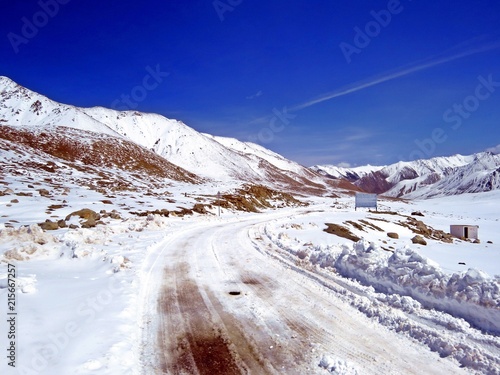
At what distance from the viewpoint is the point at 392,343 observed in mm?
6574

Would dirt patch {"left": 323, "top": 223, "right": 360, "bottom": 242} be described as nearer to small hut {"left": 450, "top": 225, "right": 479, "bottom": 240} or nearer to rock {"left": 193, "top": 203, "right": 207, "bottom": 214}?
rock {"left": 193, "top": 203, "right": 207, "bottom": 214}

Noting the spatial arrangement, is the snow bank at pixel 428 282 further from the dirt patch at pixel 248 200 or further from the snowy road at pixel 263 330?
the dirt patch at pixel 248 200

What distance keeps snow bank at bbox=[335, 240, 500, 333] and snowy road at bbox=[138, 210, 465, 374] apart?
4.66ft

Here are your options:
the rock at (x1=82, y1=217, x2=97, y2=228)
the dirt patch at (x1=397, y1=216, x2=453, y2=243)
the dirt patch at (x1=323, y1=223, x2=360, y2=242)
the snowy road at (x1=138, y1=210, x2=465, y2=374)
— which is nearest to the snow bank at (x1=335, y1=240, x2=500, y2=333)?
the snowy road at (x1=138, y1=210, x2=465, y2=374)

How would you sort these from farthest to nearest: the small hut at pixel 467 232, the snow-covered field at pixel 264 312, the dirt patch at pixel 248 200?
the dirt patch at pixel 248 200
the small hut at pixel 467 232
the snow-covered field at pixel 264 312

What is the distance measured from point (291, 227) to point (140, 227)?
38.6 feet

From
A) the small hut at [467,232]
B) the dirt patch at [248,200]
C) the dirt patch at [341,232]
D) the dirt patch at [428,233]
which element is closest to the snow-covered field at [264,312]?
the dirt patch at [341,232]

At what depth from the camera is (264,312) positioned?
814 cm

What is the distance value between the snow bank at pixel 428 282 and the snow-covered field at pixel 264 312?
29 millimetres

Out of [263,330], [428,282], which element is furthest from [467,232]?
[263,330]

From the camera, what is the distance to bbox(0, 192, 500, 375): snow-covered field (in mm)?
5922

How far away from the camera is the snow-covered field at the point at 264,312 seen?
592cm

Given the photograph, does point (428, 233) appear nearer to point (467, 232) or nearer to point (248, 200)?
point (467, 232)

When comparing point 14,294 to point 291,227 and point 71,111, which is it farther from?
point 71,111
